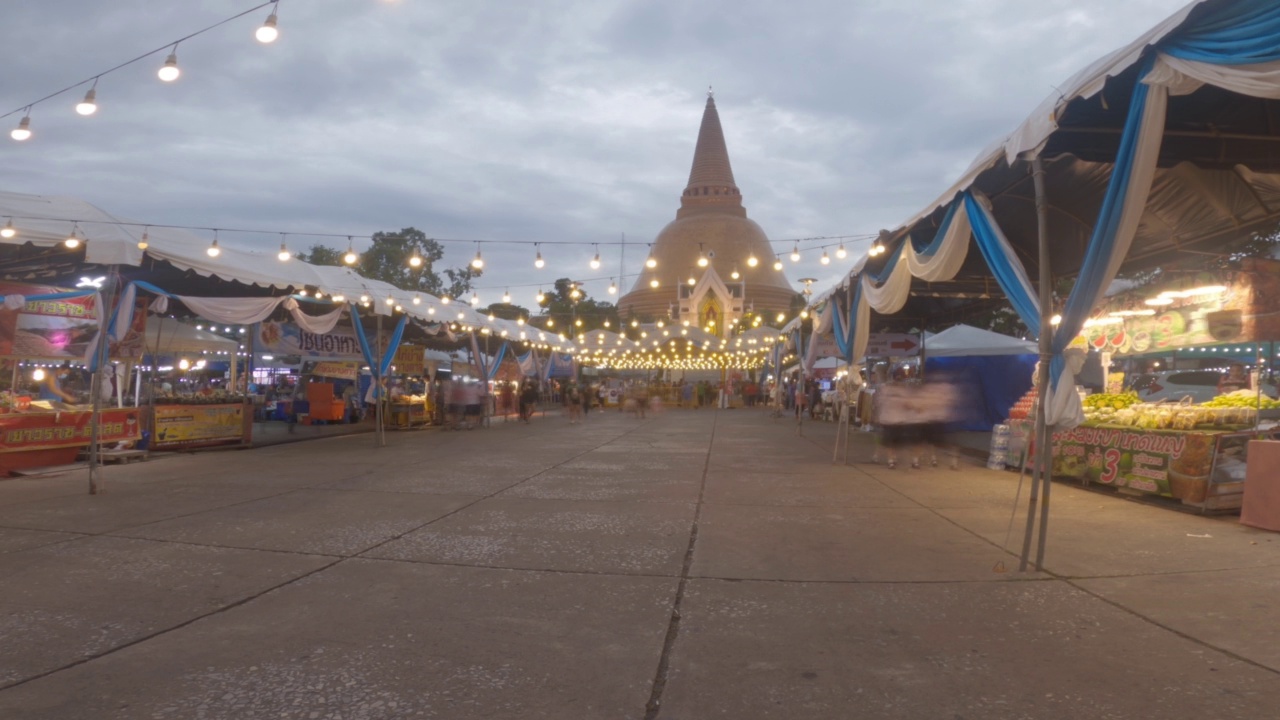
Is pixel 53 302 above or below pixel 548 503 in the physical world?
above

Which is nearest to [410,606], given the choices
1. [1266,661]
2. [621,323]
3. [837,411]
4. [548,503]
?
[548,503]

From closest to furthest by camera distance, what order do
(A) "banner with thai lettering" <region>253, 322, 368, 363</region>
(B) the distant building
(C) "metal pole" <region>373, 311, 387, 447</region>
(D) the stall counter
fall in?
(D) the stall counter < (C) "metal pole" <region>373, 311, 387, 447</region> < (A) "banner with thai lettering" <region>253, 322, 368, 363</region> < (B) the distant building

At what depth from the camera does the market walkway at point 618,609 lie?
312 cm

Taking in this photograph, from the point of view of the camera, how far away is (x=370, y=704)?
3.03m

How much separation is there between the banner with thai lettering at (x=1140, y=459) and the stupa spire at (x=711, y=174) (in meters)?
74.3

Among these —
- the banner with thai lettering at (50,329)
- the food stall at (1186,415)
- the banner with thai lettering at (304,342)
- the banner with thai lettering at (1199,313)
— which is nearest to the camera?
the food stall at (1186,415)

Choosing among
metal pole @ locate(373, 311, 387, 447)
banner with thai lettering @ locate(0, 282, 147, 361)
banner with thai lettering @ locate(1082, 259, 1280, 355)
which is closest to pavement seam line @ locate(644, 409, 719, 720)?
banner with thai lettering @ locate(1082, 259, 1280, 355)

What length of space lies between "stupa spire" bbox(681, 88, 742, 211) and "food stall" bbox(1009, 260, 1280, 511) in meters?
73.0

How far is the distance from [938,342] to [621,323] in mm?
43426

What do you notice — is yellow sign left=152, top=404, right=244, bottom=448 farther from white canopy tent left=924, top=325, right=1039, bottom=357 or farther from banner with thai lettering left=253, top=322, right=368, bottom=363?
white canopy tent left=924, top=325, right=1039, bottom=357

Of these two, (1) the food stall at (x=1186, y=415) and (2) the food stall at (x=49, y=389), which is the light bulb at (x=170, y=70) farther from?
(1) the food stall at (x=1186, y=415)

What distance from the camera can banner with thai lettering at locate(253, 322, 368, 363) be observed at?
54.3 feet

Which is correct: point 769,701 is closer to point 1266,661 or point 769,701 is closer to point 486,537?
point 1266,661

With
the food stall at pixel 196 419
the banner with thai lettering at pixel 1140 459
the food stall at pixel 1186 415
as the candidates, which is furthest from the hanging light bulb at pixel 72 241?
the banner with thai lettering at pixel 1140 459
